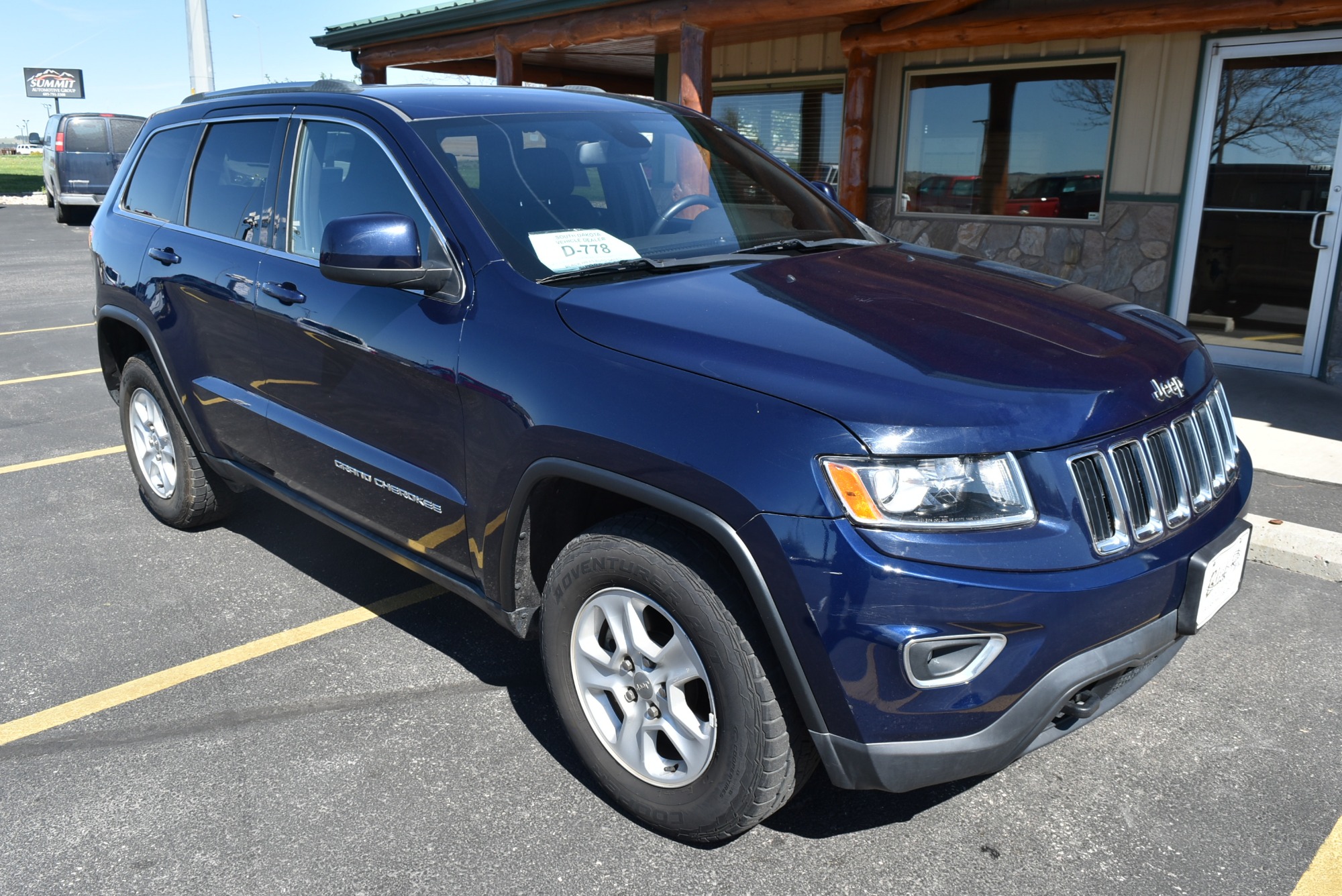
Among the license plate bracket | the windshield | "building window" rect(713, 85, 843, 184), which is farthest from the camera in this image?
"building window" rect(713, 85, 843, 184)

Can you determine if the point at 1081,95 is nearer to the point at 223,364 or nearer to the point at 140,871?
the point at 223,364

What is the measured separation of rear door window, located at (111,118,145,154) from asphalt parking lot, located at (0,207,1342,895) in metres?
20.7

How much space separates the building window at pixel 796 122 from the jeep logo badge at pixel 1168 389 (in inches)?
338

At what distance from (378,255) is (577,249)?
55 centimetres

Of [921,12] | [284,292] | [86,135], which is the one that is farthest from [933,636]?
[86,135]

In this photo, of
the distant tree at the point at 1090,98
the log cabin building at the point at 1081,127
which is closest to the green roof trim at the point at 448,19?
the log cabin building at the point at 1081,127

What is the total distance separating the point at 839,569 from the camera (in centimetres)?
212

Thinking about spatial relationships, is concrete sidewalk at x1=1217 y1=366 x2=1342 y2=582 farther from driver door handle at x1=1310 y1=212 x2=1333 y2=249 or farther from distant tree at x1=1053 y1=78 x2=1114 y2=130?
distant tree at x1=1053 y1=78 x2=1114 y2=130

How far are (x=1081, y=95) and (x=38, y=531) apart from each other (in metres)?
8.09

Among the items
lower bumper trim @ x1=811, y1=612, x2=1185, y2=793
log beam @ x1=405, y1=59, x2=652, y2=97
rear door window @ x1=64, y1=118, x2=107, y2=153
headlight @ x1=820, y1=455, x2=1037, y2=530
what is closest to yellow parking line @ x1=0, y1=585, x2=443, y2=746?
lower bumper trim @ x1=811, y1=612, x2=1185, y2=793

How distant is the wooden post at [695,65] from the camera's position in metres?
9.47

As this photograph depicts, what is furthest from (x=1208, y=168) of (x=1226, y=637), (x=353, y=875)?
(x=353, y=875)

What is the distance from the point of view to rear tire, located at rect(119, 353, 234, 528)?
4.53m

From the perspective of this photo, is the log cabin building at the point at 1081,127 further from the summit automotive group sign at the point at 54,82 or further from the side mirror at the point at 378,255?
the summit automotive group sign at the point at 54,82
